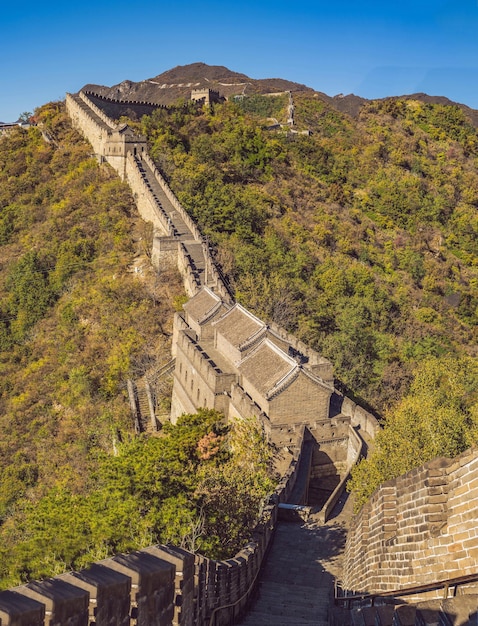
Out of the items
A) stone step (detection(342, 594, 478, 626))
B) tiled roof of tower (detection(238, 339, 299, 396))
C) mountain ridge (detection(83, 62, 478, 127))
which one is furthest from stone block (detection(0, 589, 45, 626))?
mountain ridge (detection(83, 62, 478, 127))

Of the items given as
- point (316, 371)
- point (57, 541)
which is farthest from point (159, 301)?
point (57, 541)

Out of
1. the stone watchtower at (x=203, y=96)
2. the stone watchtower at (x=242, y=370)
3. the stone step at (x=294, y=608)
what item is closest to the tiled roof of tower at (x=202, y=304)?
the stone watchtower at (x=242, y=370)

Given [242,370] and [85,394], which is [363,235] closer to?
[85,394]

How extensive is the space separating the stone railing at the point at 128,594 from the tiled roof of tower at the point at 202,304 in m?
20.1

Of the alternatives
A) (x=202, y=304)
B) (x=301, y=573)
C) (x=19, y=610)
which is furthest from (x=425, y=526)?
(x=202, y=304)

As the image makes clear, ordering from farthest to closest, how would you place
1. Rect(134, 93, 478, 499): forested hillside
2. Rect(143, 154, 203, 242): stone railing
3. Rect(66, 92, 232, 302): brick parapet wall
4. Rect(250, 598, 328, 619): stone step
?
Rect(143, 154, 203, 242): stone railing < Rect(66, 92, 232, 302): brick parapet wall < Rect(134, 93, 478, 499): forested hillside < Rect(250, 598, 328, 619): stone step

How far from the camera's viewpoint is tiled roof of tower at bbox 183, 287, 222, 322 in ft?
105

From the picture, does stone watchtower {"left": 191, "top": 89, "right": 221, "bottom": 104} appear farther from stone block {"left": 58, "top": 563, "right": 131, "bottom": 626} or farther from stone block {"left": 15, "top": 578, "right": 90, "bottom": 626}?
stone block {"left": 15, "top": 578, "right": 90, "bottom": 626}

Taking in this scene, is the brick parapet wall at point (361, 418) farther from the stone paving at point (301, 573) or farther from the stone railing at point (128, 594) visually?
the stone railing at point (128, 594)

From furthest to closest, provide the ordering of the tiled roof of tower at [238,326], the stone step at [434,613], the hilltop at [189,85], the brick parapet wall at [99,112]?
1. the hilltop at [189,85]
2. the brick parapet wall at [99,112]
3. the tiled roof of tower at [238,326]
4. the stone step at [434,613]

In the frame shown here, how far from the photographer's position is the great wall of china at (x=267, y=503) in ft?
24.2

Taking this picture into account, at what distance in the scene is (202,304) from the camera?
33156mm

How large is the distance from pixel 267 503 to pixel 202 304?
50.4 feet

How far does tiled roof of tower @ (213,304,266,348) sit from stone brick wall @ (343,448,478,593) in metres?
17.4
